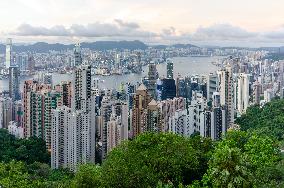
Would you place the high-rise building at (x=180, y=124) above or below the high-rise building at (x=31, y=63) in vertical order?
below

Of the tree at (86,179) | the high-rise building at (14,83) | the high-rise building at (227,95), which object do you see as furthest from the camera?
the high-rise building at (14,83)

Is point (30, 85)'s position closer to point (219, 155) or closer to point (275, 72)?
point (219, 155)

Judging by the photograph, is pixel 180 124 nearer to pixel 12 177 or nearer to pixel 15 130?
pixel 15 130

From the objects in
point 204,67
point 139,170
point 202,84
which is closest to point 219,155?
point 139,170

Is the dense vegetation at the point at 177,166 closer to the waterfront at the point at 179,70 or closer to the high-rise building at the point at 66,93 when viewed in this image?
the high-rise building at the point at 66,93

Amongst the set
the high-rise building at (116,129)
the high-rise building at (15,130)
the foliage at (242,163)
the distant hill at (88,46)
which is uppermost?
the distant hill at (88,46)

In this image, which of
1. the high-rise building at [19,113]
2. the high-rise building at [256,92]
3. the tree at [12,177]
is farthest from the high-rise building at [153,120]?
the high-rise building at [256,92]

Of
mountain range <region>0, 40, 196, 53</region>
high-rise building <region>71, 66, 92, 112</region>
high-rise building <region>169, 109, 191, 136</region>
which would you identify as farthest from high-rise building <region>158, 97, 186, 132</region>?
mountain range <region>0, 40, 196, 53</region>

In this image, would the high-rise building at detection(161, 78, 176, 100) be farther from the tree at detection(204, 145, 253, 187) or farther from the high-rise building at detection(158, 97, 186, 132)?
the tree at detection(204, 145, 253, 187)
